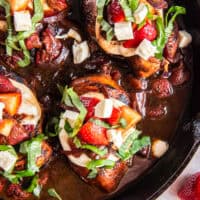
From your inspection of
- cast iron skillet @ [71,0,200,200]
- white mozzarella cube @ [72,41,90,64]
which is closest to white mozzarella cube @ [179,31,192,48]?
cast iron skillet @ [71,0,200,200]

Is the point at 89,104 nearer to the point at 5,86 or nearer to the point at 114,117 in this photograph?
the point at 114,117

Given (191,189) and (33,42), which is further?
(191,189)

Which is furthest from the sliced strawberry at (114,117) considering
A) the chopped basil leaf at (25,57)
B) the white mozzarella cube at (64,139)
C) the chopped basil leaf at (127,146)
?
the chopped basil leaf at (25,57)

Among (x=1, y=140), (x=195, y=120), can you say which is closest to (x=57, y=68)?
(x=1, y=140)

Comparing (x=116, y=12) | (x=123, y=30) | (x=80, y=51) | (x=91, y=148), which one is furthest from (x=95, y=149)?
(x=116, y=12)

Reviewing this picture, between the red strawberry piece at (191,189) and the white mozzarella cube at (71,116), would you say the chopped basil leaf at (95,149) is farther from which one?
the red strawberry piece at (191,189)

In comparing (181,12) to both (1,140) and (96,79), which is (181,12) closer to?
(96,79)
